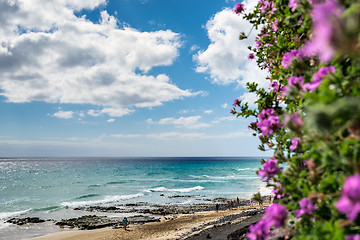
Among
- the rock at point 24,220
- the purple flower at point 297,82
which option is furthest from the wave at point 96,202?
the purple flower at point 297,82

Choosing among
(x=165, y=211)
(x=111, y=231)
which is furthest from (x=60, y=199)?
(x=111, y=231)

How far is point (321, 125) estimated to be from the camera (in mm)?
1218

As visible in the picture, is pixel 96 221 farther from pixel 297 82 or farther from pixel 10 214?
pixel 297 82

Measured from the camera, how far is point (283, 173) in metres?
2.57

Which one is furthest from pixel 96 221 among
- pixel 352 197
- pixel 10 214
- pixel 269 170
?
pixel 352 197

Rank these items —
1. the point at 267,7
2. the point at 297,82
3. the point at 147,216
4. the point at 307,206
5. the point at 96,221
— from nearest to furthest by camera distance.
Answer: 1. the point at 307,206
2. the point at 297,82
3. the point at 267,7
4. the point at 96,221
5. the point at 147,216

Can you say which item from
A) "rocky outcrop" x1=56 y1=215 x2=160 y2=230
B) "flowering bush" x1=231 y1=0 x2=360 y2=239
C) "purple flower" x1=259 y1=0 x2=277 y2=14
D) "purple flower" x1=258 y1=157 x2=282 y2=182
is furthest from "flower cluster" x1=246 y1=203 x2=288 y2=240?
"rocky outcrop" x1=56 y1=215 x2=160 y2=230

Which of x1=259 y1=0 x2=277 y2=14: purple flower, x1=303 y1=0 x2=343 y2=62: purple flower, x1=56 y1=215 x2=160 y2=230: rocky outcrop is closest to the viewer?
x1=303 y1=0 x2=343 y2=62: purple flower

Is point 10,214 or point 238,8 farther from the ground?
point 238,8

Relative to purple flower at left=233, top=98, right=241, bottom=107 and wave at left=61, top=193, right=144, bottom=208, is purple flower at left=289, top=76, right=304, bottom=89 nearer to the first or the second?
purple flower at left=233, top=98, right=241, bottom=107

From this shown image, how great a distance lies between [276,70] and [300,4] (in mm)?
1364

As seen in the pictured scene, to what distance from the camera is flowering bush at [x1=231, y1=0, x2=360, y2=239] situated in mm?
1114

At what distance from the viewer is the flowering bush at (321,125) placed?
1114 millimetres

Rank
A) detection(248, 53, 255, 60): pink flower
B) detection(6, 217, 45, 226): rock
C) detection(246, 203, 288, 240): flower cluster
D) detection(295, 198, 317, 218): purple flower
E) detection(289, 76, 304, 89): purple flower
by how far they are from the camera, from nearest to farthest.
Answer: detection(246, 203, 288, 240): flower cluster
detection(295, 198, 317, 218): purple flower
detection(289, 76, 304, 89): purple flower
detection(248, 53, 255, 60): pink flower
detection(6, 217, 45, 226): rock
